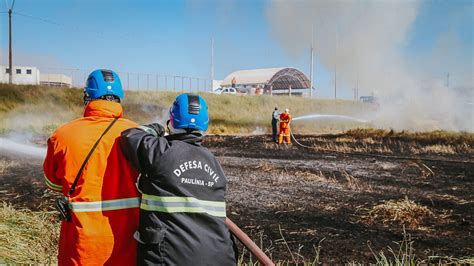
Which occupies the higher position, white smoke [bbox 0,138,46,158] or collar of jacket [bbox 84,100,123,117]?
collar of jacket [bbox 84,100,123,117]

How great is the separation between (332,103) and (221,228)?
144ft

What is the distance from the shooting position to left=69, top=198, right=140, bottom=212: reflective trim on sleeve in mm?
2365

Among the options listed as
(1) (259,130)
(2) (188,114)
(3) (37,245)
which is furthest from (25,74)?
(2) (188,114)

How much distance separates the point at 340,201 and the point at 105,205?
6265 millimetres

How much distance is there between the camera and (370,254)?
5.21m

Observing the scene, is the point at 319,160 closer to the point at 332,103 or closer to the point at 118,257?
the point at 118,257

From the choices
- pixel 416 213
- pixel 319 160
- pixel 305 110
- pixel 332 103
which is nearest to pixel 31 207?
pixel 416 213

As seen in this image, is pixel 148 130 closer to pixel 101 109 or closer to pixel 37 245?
pixel 101 109

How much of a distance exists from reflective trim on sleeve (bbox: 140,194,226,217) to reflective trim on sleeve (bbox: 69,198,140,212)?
0.12 m

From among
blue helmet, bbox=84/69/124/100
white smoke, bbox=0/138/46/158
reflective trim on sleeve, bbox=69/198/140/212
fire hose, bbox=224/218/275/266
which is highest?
blue helmet, bbox=84/69/124/100

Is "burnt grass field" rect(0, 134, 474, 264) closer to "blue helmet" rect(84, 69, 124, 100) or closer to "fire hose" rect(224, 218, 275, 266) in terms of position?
"fire hose" rect(224, 218, 275, 266)

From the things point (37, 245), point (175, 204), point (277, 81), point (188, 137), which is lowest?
point (37, 245)

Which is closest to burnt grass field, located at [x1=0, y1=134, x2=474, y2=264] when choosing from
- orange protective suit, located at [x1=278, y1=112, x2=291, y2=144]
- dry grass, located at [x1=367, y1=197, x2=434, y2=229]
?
dry grass, located at [x1=367, y1=197, x2=434, y2=229]

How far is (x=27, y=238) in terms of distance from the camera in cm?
457
